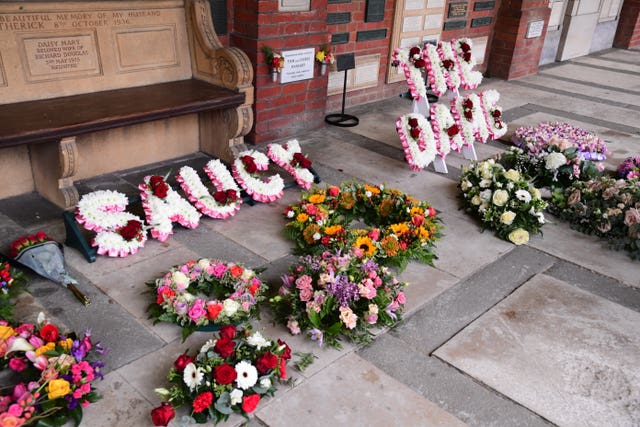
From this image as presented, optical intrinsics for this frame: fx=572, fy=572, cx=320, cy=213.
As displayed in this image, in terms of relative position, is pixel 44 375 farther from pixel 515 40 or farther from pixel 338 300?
pixel 515 40

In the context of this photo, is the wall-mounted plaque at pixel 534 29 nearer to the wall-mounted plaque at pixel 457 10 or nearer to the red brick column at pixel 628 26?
the wall-mounted plaque at pixel 457 10

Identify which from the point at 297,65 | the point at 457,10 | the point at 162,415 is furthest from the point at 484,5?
the point at 162,415

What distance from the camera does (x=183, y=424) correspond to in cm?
227

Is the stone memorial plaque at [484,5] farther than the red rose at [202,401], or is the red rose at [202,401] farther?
the stone memorial plaque at [484,5]

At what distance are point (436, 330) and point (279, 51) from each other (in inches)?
122

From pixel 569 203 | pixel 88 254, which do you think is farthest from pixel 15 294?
pixel 569 203

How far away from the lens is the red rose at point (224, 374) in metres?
2.27

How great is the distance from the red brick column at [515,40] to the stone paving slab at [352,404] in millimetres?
7127

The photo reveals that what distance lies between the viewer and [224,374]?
2.28m

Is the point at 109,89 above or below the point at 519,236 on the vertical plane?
above

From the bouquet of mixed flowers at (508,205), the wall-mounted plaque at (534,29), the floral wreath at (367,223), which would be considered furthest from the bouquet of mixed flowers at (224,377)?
the wall-mounted plaque at (534,29)

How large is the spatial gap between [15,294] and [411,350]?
6.68ft

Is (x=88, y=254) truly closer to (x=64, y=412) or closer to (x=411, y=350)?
(x=64, y=412)

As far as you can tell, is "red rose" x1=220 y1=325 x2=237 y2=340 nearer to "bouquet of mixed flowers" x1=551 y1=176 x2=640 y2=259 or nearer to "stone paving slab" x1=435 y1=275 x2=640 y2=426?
"stone paving slab" x1=435 y1=275 x2=640 y2=426
